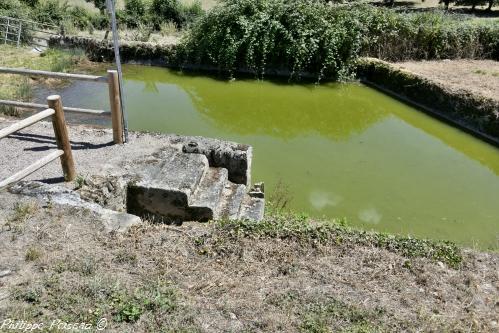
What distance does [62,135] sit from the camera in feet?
16.5

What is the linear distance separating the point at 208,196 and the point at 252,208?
79 cm

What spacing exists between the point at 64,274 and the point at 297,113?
27.0 ft

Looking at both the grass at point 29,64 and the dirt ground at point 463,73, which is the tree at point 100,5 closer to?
the grass at point 29,64

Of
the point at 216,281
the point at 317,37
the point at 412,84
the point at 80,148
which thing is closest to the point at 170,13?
the point at 317,37

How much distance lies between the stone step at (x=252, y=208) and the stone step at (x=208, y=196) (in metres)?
0.38

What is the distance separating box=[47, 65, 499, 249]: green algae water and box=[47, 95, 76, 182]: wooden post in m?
3.08

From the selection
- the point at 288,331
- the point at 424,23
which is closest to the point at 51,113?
the point at 288,331

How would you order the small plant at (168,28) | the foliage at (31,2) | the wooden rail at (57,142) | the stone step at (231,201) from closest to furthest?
the wooden rail at (57,142) < the stone step at (231,201) < the small plant at (168,28) < the foliage at (31,2)

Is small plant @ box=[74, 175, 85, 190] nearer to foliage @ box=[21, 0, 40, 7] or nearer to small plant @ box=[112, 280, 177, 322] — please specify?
small plant @ box=[112, 280, 177, 322]

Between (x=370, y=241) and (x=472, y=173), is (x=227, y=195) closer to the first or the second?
(x=370, y=241)

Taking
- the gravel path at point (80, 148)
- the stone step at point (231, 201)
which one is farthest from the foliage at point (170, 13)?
the stone step at point (231, 201)

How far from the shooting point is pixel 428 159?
8648mm

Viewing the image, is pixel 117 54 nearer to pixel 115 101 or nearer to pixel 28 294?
pixel 115 101

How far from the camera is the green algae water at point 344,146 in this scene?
22.1ft
